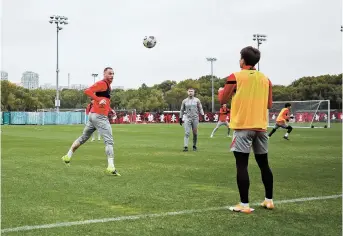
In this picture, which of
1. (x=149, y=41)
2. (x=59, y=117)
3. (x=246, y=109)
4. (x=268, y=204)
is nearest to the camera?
(x=246, y=109)

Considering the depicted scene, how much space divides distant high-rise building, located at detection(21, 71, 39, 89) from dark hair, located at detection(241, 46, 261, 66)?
191 m

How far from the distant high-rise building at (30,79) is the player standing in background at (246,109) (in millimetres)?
190836

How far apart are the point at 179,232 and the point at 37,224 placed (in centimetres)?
167

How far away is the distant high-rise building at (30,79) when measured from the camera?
19075 cm

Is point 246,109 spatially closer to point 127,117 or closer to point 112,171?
point 112,171

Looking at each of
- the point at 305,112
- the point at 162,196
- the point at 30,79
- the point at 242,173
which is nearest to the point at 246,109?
the point at 242,173

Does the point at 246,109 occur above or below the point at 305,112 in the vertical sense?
below

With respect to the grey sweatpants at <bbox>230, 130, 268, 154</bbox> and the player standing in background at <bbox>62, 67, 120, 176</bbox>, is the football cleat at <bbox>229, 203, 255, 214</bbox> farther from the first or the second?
the player standing in background at <bbox>62, 67, 120, 176</bbox>

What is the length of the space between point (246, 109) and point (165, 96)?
353ft

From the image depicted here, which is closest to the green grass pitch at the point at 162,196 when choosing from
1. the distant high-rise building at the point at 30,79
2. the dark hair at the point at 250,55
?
the dark hair at the point at 250,55

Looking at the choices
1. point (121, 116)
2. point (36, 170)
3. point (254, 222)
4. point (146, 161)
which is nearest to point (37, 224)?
point (254, 222)

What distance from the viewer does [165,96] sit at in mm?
113812

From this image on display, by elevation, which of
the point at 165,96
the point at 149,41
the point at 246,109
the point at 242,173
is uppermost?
the point at 165,96

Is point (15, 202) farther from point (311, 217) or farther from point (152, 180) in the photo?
point (311, 217)
